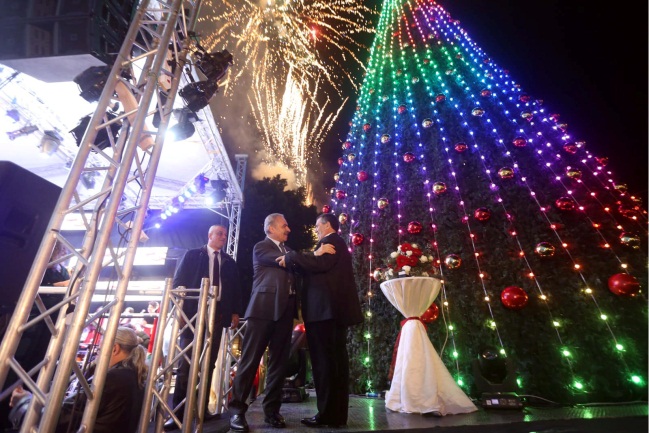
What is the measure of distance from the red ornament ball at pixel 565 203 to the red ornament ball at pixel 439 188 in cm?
180

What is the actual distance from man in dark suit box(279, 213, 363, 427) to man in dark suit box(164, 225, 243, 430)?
45.1 inches

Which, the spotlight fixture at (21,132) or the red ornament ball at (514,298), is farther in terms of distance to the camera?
the spotlight fixture at (21,132)

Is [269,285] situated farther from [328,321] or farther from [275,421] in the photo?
[275,421]

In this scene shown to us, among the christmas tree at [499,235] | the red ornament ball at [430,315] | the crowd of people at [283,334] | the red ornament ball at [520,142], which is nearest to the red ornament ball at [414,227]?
the christmas tree at [499,235]

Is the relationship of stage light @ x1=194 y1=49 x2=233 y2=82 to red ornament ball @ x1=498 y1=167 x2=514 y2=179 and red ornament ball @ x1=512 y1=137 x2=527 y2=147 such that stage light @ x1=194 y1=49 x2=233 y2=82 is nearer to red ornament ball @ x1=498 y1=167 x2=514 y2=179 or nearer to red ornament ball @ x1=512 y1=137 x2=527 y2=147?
red ornament ball @ x1=498 y1=167 x2=514 y2=179

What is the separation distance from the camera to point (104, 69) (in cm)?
309

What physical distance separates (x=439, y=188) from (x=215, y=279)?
4416 millimetres

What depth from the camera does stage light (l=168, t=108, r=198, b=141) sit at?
394 centimetres

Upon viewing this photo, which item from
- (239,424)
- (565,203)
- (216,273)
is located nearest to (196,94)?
(216,273)

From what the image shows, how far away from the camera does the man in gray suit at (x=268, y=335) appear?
8.73 ft

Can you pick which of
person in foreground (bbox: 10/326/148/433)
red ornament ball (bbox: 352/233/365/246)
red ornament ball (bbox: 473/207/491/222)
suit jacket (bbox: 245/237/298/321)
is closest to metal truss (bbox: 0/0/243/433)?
person in foreground (bbox: 10/326/148/433)

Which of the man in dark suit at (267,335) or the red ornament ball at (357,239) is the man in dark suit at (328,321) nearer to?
the man in dark suit at (267,335)

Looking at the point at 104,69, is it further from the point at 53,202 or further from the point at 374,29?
the point at 374,29

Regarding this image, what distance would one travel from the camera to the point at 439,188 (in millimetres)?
6199
